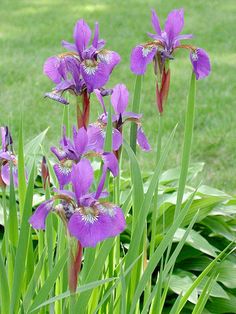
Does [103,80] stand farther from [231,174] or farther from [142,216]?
[231,174]

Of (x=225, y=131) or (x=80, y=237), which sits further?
(x=225, y=131)

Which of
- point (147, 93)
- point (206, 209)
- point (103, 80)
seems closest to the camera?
point (103, 80)

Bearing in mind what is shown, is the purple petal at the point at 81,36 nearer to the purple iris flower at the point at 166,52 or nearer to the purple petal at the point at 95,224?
the purple iris flower at the point at 166,52

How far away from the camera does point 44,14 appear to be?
6.86 metres

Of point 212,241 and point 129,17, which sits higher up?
point 129,17

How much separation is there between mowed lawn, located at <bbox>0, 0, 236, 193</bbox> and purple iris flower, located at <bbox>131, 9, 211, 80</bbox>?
2.26m

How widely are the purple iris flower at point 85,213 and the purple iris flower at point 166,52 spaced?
42 centimetres

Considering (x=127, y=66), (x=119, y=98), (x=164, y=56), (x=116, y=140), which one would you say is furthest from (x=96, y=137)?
(x=127, y=66)

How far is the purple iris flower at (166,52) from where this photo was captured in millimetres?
1548

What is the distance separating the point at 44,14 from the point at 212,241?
15.0 feet

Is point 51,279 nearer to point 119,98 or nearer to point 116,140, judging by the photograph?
point 116,140

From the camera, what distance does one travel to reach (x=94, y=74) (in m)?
1.39

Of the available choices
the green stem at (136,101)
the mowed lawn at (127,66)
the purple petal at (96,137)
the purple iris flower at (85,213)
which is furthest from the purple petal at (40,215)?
the mowed lawn at (127,66)

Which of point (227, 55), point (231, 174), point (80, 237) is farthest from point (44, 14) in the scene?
point (80, 237)
